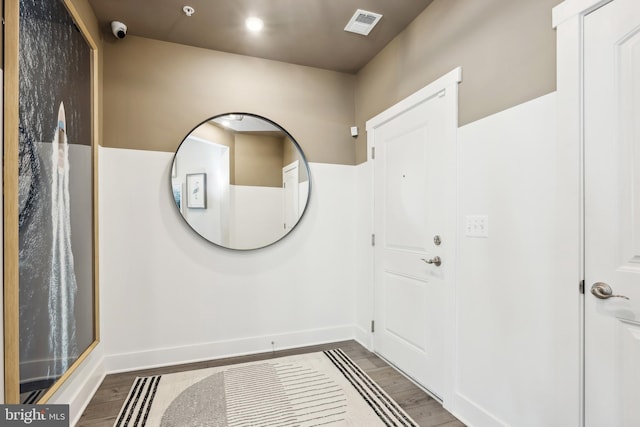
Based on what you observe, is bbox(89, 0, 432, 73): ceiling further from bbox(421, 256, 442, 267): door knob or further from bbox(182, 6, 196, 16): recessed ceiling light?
bbox(421, 256, 442, 267): door knob

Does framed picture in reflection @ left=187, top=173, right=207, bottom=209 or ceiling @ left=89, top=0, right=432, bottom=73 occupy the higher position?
ceiling @ left=89, top=0, right=432, bottom=73

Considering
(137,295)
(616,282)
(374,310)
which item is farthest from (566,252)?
(137,295)

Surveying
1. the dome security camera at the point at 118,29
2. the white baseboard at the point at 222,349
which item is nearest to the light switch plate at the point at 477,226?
the white baseboard at the point at 222,349

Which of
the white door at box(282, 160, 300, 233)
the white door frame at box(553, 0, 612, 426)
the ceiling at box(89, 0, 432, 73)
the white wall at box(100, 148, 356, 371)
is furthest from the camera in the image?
the white door at box(282, 160, 300, 233)

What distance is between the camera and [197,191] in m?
2.64

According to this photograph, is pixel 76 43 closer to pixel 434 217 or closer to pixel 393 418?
pixel 434 217

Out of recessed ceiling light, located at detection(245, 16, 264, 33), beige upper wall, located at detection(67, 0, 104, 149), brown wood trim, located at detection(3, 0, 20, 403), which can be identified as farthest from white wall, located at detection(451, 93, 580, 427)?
beige upper wall, located at detection(67, 0, 104, 149)

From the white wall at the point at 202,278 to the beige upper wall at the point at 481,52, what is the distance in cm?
113

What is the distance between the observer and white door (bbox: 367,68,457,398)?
201cm

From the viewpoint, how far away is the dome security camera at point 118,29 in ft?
7.57

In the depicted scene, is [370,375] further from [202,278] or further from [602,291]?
[602,291]

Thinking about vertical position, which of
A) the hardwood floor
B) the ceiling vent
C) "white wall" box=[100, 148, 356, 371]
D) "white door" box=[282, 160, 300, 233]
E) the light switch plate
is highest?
the ceiling vent

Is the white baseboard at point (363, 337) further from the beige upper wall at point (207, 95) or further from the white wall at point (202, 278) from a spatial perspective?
the beige upper wall at point (207, 95)

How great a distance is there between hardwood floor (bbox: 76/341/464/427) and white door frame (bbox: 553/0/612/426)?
82 cm
